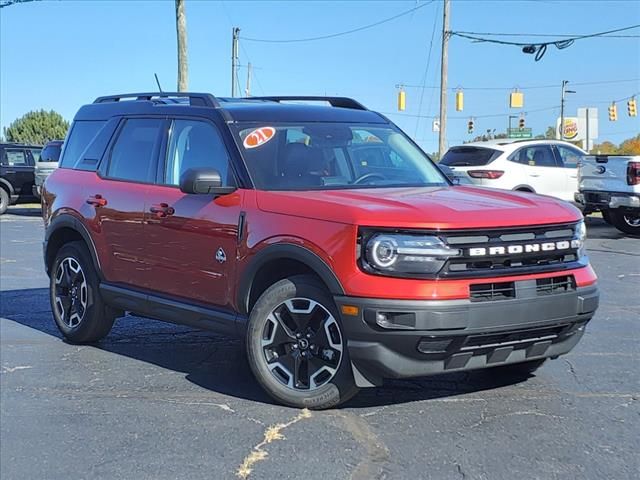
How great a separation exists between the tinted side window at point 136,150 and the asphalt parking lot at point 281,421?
4.63ft

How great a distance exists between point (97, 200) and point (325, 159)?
1.99 m

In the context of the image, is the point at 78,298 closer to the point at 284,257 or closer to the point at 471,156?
the point at 284,257

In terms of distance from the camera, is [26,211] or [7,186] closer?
[7,186]

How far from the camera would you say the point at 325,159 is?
18.0 feet

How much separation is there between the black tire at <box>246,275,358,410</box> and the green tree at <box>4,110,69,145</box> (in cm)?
7510

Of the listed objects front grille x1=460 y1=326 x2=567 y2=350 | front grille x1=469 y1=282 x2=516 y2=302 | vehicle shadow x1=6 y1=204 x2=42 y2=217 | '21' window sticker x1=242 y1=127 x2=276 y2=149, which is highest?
'21' window sticker x1=242 y1=127 x2=276 y2=149

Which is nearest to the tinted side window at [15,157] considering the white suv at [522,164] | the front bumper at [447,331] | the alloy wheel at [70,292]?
the white suv at [522,164]

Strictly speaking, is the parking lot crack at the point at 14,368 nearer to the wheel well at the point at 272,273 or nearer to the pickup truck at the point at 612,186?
the wheel well at the point at 272,273

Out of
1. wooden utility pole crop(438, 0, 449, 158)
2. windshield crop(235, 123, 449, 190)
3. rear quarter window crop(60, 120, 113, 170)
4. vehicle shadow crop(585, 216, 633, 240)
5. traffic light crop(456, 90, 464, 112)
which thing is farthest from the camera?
traffic light crop(456, 90, 464, 112)

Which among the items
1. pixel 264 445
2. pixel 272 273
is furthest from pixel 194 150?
pixel 264 445

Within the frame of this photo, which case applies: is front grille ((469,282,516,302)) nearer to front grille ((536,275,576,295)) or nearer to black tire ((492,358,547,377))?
front grille ((536,275,576,295))

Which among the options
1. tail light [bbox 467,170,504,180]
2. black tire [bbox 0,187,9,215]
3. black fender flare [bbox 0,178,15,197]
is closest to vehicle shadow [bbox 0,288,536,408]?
tail light [bbox 467,170,504,180]

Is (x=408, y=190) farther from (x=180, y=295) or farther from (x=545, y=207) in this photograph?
(x=180, y=295)

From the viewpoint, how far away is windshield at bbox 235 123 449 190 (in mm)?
5250
